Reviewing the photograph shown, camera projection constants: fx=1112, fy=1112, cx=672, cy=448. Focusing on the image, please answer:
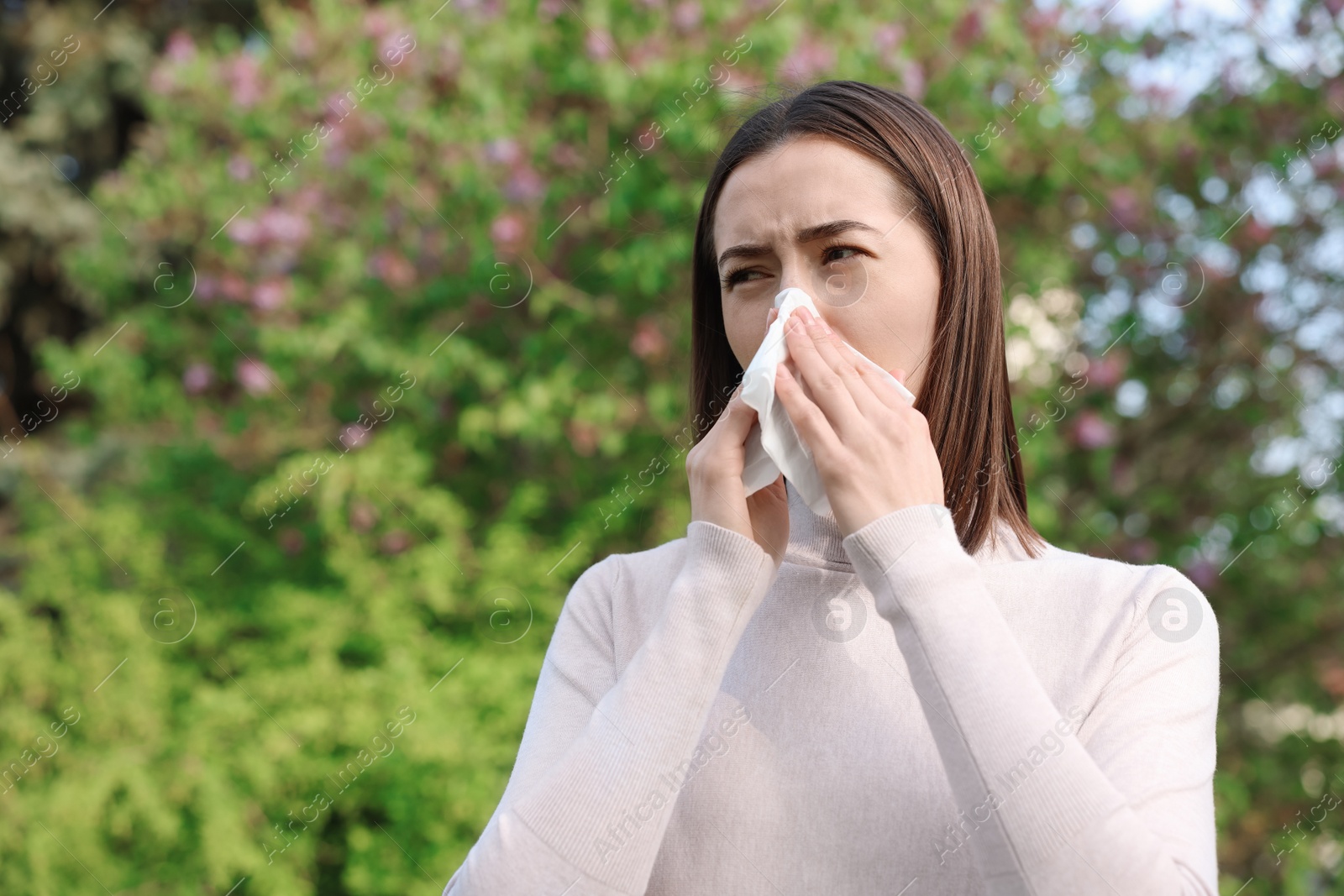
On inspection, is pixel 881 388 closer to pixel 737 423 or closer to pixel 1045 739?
pixel 737 423

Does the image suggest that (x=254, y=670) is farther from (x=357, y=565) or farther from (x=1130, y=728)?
(x=1130, y=728)

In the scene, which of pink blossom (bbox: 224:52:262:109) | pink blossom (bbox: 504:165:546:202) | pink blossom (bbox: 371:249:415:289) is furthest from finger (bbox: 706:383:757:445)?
pink blossom (bbox: 224:52:262:109)

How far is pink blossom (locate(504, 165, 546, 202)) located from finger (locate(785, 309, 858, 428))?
248 centimetres

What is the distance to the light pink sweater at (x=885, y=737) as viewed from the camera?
1079mm

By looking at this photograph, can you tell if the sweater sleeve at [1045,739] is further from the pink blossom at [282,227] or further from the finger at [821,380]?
the pink blossom at [282,227]

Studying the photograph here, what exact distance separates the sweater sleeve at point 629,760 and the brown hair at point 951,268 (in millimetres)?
352

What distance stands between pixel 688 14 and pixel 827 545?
99.2 inches

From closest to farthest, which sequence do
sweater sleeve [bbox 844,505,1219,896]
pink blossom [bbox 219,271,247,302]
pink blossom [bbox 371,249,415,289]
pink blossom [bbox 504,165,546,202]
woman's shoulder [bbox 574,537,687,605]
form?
sweater sleeve [bbox 844,505,1219,896], woman's shoulder [bbox 574,537,687,605], pink blossom [bbox 504,165,546,202], pink blossom [bbox 371,249,415,289], pink blossom [bbox 219,271,247,302]

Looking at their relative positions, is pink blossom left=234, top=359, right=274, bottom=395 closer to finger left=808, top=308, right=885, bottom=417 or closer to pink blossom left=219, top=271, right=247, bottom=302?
pink blossom left=219, top=271, right=247, bottom=302

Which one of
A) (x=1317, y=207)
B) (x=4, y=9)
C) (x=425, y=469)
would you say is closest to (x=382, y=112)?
(x=425, y=469)

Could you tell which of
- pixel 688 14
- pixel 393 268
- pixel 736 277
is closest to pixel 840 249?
pixel 736 277

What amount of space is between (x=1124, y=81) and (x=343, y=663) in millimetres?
3451

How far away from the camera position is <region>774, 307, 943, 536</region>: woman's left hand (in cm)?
124

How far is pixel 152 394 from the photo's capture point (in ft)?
15.2
